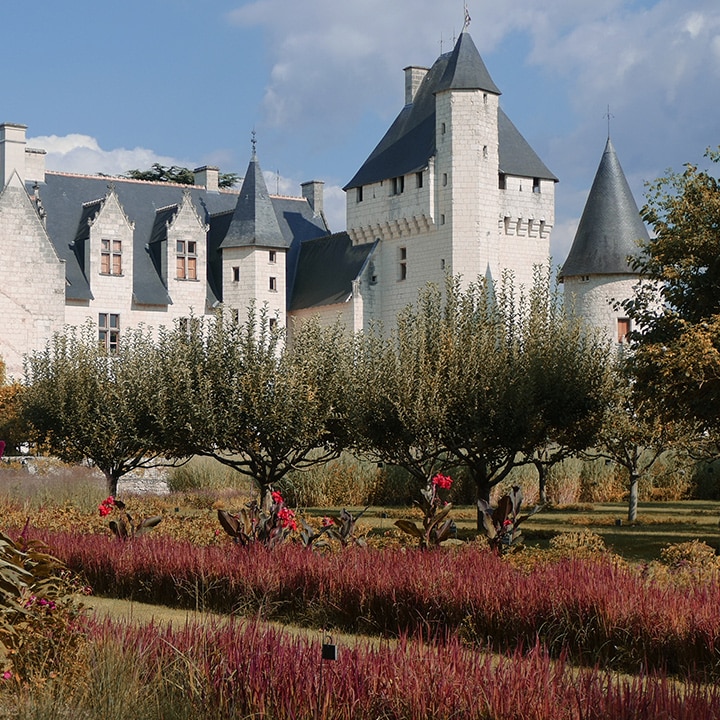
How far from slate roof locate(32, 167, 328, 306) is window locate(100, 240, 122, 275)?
2.63 ft

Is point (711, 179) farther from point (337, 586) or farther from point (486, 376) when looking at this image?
point (337, 586)

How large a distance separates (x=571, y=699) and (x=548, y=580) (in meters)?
3.87

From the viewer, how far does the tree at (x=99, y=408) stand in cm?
2223

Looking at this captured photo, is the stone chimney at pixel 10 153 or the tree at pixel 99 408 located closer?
the tree at pixel 99 408

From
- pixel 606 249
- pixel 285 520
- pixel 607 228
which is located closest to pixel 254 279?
pixel 606 249

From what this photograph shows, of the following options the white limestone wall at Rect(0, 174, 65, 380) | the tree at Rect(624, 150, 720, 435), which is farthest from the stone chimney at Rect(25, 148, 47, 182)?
the tree at Rect(624, 150, 720, 435)

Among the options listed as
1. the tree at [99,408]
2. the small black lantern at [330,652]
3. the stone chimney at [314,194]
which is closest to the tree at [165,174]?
the stone chimney at [314,194]

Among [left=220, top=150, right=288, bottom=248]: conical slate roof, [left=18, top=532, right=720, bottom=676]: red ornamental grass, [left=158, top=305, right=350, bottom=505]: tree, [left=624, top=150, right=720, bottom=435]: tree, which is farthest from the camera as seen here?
[left=220, top=150, right=288, bottom=248]: conical slate roof

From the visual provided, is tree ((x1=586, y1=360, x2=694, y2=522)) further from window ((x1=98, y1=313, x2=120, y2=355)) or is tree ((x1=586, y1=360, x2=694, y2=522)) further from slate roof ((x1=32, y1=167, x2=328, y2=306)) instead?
slate roof ((x1=32, y1=167, x2=328, y2=306))

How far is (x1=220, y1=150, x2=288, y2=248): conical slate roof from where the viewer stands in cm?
4700

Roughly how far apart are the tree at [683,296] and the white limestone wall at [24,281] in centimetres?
2799

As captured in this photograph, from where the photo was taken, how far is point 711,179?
17.7 metres

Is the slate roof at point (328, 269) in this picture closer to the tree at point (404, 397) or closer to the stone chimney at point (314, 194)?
the stone chimney at point (314, 194)

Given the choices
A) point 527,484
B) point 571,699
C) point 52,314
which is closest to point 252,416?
point 527,484
